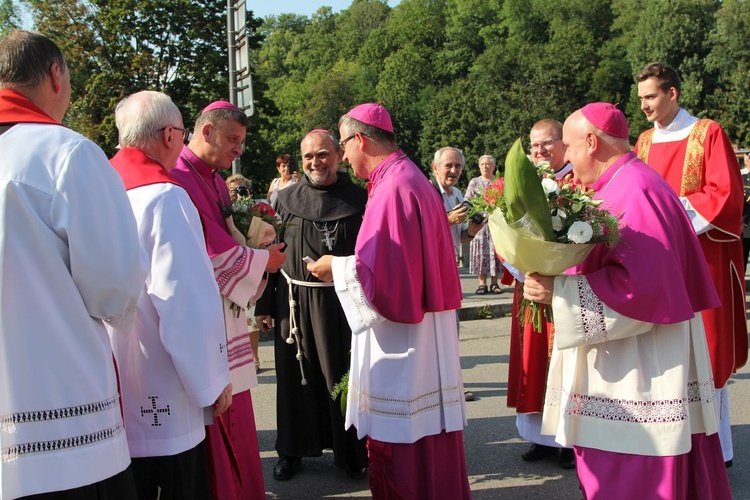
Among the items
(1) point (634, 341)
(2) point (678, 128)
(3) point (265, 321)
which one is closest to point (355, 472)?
(3) point (265, 321)

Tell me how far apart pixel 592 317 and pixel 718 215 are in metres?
2.20

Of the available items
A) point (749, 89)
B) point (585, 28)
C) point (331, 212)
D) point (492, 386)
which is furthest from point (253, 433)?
point (585, 28)

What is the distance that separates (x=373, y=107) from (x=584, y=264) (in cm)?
144

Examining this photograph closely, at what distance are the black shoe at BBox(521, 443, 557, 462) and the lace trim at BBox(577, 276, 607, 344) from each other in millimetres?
2144

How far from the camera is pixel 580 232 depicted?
3080 mm

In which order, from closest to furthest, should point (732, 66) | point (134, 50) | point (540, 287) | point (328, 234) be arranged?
point (540, 287), point (328, 234), point (134, 50), point (732, 66)

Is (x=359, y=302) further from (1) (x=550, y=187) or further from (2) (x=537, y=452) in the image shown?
(2) (x=537, y=452)

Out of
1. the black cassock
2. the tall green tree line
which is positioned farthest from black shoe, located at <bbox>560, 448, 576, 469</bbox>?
the tall green tree line

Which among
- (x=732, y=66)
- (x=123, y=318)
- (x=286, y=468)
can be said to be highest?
(x=732, y=66)

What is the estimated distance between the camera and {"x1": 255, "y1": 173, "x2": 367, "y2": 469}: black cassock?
495cm

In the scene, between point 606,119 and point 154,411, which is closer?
point 154,411

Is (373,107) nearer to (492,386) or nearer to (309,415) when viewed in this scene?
(309,415)

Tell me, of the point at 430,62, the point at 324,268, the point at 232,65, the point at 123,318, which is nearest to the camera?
the point at 123,318

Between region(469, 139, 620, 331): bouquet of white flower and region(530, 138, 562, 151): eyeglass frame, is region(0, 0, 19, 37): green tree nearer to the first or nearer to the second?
region(530, 138, 562, 151): eyeglass frame
